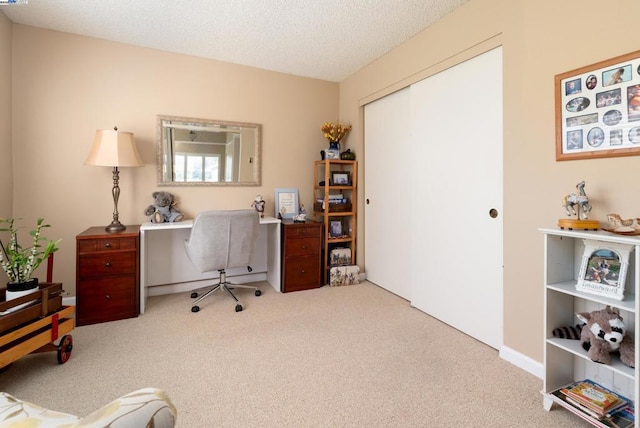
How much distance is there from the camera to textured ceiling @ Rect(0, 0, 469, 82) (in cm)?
238

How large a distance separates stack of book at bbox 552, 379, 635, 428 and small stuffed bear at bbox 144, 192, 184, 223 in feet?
10.5

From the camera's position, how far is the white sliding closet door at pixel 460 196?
2186 millimetres

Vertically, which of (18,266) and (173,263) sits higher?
(18,266)

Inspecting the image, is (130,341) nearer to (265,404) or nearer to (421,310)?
(265,404)

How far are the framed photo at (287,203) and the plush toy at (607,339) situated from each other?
289 cm

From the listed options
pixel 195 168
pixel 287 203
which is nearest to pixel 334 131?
pixel 287 203

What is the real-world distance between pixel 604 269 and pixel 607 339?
12.4 inches

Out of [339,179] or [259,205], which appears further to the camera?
[339,179]

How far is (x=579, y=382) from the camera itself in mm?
1623

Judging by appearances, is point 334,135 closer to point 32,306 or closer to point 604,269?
point 604,269

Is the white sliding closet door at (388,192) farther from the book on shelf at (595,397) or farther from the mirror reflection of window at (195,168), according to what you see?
the mirror reflection of window at (195,168)

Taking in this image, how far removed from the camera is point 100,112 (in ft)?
9.73

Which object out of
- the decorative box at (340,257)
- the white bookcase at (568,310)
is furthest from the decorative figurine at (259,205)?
the white bookcase at (568,310)

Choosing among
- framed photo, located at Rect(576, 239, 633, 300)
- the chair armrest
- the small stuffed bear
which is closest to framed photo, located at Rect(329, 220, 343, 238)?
the small stuffed bear
